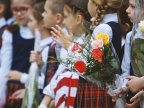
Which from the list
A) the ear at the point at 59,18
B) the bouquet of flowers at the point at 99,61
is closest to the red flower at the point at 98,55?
A: the bouquet of flowers at the point at 99,61

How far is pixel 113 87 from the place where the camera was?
179 inches

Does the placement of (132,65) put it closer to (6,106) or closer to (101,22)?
(101,22)

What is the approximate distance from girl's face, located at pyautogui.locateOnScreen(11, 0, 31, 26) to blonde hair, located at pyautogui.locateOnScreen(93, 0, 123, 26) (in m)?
2.78

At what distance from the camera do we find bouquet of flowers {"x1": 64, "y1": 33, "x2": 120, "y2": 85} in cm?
444

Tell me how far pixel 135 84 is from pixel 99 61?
0.30m

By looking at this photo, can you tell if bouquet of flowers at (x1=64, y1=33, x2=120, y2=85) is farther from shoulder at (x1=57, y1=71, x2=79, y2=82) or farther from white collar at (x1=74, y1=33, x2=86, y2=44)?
shoulder at (x1=57, y1=71, x2=79, y2=82)

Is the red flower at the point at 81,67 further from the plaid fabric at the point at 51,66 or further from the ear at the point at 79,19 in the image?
the plaid fabric at the point at 51,66

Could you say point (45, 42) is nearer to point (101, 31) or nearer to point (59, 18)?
point (59, 18)

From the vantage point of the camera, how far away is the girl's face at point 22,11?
25.2 ft

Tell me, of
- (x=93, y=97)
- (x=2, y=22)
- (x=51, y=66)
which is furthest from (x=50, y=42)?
(x=93, y=97)

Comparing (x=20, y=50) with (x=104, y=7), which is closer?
(x=104, y=7)

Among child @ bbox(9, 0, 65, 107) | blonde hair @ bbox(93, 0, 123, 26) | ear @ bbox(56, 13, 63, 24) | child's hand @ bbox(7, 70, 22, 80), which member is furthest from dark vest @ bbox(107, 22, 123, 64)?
child's hand @ bbox(7, 70, 22, 80)

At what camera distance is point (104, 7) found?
4.94 meters

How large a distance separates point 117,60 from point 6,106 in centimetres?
317
